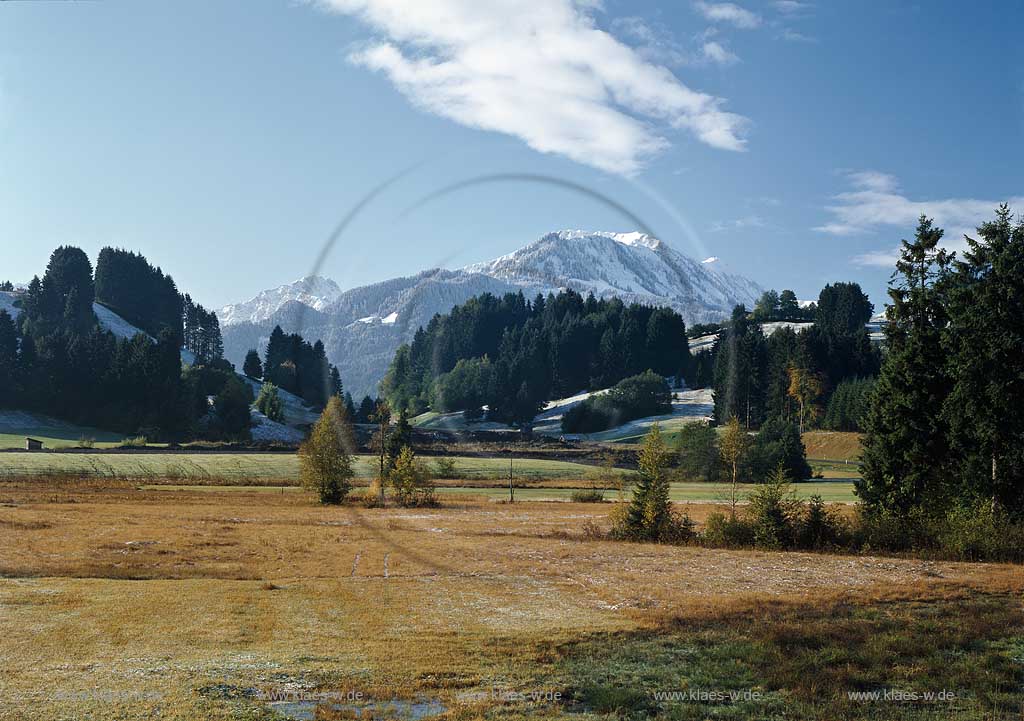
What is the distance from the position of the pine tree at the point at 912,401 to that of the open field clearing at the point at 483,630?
8.61 metres

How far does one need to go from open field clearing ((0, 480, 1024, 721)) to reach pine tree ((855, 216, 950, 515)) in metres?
8.61

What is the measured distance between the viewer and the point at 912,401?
54062 mm

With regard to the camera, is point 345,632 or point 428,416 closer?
point 345,632

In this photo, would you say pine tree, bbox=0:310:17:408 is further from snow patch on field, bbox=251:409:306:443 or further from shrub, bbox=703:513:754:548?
shrub, bbox=703:513:754:548

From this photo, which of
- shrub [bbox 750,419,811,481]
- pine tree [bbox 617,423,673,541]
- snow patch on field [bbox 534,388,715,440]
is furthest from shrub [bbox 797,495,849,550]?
snow patch on field [bbox 534,388,715,440]

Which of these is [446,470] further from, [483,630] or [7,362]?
[7,362]

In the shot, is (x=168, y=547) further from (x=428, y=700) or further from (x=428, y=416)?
(x=428, y=416)

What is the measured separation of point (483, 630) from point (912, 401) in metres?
39.6

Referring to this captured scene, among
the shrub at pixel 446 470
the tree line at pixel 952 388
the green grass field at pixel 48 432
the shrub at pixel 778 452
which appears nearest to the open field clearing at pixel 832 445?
the shrub at pixel 778 452

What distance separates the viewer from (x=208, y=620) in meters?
27.1

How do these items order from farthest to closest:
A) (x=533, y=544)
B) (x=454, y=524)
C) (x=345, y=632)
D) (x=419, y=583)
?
(x=454, y=524), (x=533, y=544), (x=419, y=583), (x=345, y=632)

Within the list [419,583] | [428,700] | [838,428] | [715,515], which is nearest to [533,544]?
[715,515]

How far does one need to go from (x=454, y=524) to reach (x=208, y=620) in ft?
132

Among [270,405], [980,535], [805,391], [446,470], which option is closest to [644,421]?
[805,391]
